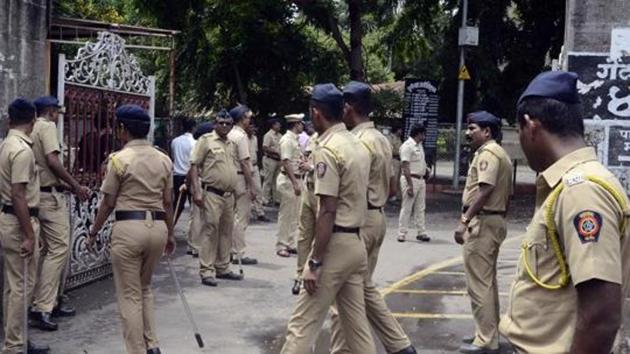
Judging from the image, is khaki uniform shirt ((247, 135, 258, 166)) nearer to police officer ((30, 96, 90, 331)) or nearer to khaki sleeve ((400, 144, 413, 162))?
khaki sleeve ((400, 144, 413, 162))

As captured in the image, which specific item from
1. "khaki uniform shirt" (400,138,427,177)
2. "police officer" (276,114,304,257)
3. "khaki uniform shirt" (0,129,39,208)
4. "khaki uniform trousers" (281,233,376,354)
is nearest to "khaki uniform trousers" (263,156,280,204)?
"khaki uniform shirt" (400,138,427,177)

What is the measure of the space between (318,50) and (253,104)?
7.40ft

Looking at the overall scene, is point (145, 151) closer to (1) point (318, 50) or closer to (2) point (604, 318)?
(2) point (604, 318)

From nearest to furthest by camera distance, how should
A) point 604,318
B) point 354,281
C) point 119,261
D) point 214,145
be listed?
point 604,318 < point 354,281 < point 119,261 < point 214,145

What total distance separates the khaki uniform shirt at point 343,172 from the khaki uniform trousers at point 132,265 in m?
1.47

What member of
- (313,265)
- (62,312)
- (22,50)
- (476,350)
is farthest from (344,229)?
(22,50)

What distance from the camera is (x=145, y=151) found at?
6215 mm

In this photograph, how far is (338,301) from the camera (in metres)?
5.68

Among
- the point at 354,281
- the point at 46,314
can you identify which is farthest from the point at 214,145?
the point at 354,281

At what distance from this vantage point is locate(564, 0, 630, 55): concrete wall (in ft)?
19.8

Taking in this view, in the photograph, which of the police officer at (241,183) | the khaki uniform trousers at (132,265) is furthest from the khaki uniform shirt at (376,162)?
the police officer at (241,183)

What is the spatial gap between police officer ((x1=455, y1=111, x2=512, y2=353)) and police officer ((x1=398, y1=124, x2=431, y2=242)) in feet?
18.7

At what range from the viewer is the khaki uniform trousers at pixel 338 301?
5387 mm

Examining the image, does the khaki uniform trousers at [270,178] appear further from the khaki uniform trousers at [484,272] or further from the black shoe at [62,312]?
the khaki uniform trousers at [484,272]
